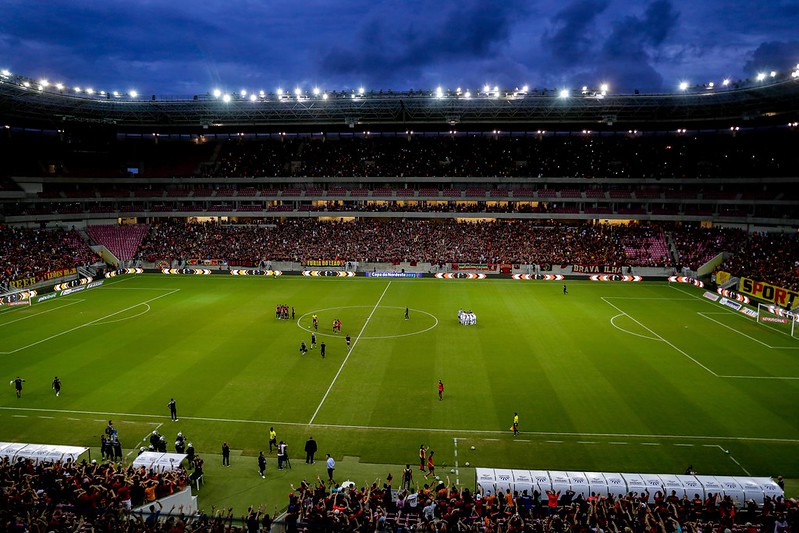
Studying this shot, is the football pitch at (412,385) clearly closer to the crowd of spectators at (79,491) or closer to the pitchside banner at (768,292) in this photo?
the crowd of spectators at (79,491)

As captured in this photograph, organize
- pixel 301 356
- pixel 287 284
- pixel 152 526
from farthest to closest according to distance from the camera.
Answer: pixel 287 284 < pixel 301 356 < pixel 152 526

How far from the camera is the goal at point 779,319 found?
39.8 metres

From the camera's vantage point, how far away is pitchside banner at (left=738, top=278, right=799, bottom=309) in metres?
44.1

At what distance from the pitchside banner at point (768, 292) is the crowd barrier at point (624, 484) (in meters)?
34.4

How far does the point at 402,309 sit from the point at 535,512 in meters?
31.7

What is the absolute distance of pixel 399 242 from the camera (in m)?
72.4

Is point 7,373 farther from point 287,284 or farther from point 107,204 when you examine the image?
point 107,204

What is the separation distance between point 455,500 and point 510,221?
66.9 metres

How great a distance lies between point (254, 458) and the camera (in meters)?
21.5

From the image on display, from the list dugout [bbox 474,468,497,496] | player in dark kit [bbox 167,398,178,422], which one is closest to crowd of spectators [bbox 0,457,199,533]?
player in dark kit [bbox 167,398,178,422]

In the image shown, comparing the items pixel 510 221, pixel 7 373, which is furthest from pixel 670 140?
pixel 7 373

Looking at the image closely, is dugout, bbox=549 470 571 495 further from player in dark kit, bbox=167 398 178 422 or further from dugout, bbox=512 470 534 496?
player in dark kit, bbox=167 398 178 422

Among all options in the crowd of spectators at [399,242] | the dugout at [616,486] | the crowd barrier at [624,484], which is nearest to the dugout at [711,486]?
the crowd barrier at [624,484]

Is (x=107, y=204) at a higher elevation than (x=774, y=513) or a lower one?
higher
